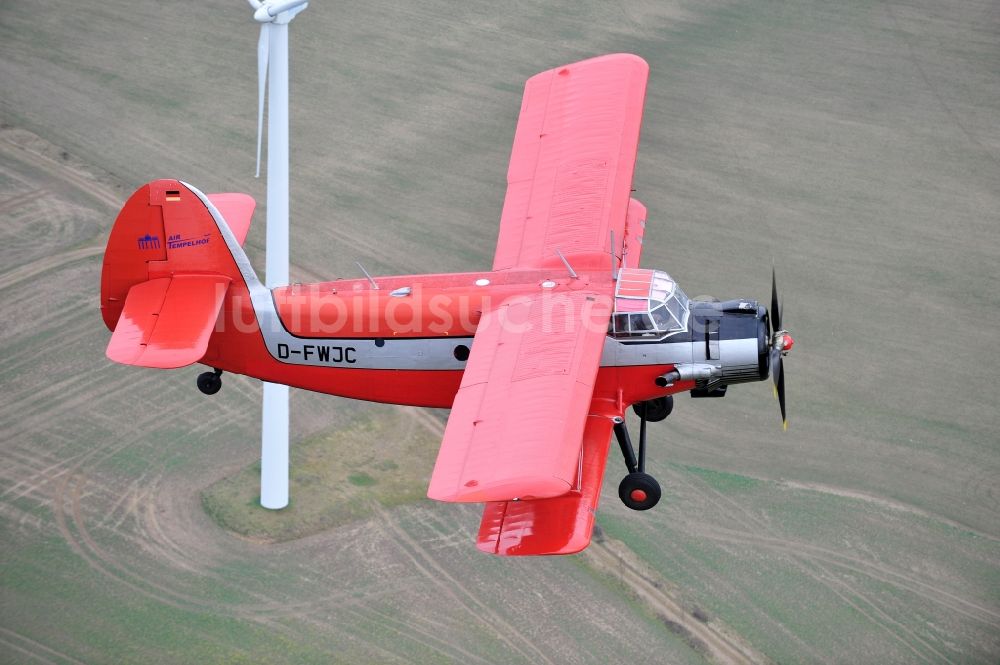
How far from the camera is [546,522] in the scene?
84.3ft

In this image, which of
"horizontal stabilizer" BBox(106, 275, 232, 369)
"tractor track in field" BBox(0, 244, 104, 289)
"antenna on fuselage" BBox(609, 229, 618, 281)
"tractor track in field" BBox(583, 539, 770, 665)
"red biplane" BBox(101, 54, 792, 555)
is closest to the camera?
"red biplane" BBox(101, 54, 792, 555)

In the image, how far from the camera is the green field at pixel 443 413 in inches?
1330

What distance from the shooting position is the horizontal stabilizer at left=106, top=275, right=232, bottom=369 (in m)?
27.0

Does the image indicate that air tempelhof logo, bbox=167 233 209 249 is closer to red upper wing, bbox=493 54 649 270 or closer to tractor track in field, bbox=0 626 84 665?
red upper wing, bbox=493 54 649 270

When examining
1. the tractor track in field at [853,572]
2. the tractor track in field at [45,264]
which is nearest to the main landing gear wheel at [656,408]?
the tractor track in field at [853,572]

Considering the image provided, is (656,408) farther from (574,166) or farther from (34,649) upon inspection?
(34,649)

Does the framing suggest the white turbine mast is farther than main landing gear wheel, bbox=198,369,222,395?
Yes

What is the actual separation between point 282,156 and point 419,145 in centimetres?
1942

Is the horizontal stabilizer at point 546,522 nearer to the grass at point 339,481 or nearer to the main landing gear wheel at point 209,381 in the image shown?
the main landing gear wheel at point 209,381

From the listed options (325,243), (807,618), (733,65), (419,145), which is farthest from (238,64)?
(807,618)

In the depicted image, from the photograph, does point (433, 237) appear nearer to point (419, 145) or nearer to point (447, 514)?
point (419, 145)

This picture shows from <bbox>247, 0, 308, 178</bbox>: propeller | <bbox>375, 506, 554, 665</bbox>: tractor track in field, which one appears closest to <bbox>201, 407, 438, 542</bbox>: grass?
<bbox>375, 506, 554, 665</bbox>: tractor track in field

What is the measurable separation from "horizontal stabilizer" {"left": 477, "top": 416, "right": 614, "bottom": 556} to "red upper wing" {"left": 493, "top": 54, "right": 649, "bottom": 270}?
5.24m

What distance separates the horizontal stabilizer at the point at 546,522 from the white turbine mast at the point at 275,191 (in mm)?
8208
